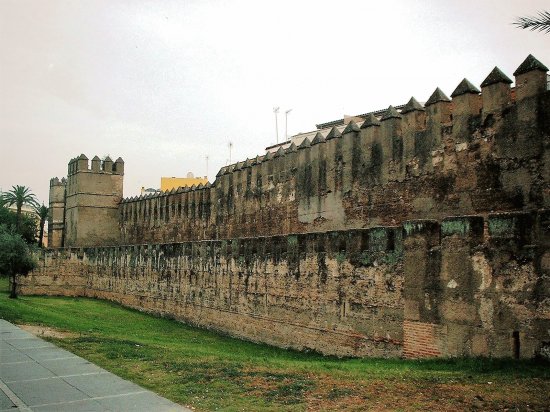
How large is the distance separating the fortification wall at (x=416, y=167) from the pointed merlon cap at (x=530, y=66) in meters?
0.06

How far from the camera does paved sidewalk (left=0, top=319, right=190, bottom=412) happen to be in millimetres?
6758

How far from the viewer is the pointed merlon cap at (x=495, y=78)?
44.9ft

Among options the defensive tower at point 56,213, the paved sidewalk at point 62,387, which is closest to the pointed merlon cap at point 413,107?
the paved sidewalk at point 62,387

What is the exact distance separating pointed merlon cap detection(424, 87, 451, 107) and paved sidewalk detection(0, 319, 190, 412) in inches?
447

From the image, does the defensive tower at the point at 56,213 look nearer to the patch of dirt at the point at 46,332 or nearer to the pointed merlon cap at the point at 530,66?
the patch of dirt at the point at 46,332

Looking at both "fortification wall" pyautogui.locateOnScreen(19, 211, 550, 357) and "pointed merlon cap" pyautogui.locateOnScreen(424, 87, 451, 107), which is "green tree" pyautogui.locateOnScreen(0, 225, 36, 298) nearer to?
"fortification wall" pyautogui.locateOnScreen(19, 211, 550, 357)

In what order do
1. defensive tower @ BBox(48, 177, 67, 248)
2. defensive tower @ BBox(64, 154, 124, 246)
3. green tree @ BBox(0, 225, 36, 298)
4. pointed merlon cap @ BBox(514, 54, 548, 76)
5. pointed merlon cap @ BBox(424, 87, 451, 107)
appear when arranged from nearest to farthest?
pointed merlon cap @ BBox(514, 54, 548, 76) < pointed merlon cap @ BBox(424, 87, 451, 107) < green tree @ BBox(0, 225, 36, 298) < defensive tower @ BBox(64, 154, 124, 246) < defensive tower @ BBox(48, 177, 67, 248)

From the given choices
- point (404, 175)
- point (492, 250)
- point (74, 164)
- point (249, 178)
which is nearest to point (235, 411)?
point (492, 250)

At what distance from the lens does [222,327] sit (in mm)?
19578

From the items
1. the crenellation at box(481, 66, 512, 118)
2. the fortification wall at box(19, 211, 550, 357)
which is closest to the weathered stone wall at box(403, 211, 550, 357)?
the fortification wall at box(19, 211, 550, 357)

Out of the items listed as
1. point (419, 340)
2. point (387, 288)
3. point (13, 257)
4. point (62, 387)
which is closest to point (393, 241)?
point (387, 288)

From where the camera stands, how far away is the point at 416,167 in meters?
16.1

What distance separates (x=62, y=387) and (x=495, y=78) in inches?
472

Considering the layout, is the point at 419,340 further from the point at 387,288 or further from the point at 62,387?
the point at 62,387
